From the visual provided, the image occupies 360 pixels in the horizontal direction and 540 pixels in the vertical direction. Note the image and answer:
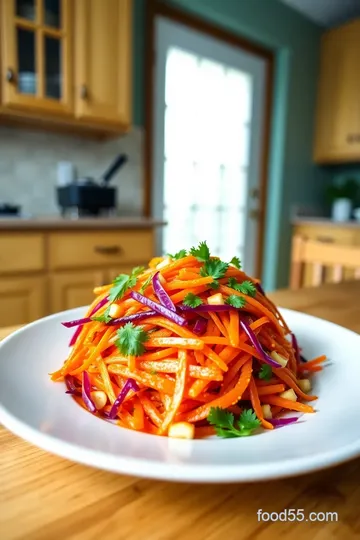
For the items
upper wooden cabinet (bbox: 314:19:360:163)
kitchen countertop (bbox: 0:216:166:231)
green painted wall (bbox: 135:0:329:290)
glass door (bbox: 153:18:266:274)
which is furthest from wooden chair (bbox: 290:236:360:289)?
upper wooden cabinet (bbox: 314:19:360:163)

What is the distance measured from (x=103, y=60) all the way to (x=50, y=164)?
675 millimetres

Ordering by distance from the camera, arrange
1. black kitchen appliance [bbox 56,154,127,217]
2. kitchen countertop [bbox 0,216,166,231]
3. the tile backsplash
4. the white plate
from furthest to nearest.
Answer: the tile backsplash
black kitchen appliance [bbox 56,154,127,217]
kitchen countertop [bbox 0,216,166,231]
the white plate

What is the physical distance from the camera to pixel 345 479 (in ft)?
1.32

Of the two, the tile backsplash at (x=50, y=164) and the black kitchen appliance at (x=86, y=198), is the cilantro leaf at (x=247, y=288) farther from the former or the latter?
the tile backsplash at (x=50, y=164)

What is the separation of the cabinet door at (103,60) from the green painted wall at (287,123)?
1398mm

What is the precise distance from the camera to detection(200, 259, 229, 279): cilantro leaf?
53 centimetres

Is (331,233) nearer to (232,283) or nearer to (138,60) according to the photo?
(138,60)

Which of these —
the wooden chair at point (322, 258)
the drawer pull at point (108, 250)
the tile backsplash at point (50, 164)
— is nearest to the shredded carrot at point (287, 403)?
the wooden chair at point (322, 258)

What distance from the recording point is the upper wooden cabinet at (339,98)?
3.48 meters

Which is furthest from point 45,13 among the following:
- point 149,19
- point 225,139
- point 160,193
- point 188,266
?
point 188,266

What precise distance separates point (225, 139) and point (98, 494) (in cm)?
327

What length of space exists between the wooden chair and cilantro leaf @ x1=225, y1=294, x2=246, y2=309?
1.03 metres

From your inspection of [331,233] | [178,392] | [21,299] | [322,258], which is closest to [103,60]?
[21,299]

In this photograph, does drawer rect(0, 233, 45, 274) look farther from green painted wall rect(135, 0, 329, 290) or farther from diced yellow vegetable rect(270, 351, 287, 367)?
green painted wall rect(135, 0, 329, 290)
